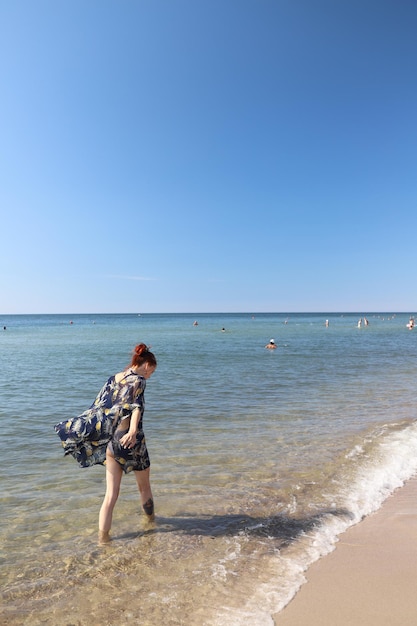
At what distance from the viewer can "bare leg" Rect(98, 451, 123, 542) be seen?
16.2ft

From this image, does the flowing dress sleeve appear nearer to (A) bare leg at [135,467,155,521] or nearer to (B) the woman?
(B) the woman

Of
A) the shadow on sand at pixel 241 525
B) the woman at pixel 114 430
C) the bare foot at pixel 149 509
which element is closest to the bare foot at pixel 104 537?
the woman at pixel 114 430

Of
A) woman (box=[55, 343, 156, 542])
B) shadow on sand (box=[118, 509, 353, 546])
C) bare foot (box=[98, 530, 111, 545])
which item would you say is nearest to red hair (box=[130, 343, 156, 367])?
woman (box=[55, 343, 156, 542])

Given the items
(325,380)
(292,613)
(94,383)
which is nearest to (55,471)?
(292,613)

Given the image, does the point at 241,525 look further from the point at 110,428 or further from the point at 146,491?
the point at 110,428

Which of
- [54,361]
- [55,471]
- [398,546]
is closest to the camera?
[398,546]

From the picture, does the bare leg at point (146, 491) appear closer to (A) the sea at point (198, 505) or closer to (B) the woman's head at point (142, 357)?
(A) the sea at point (198, 505)

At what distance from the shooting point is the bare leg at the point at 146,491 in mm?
5184

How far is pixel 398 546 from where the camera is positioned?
4746 millimetres

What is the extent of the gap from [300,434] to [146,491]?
17.3 feet

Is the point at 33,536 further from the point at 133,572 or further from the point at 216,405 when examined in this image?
the point at 216,405

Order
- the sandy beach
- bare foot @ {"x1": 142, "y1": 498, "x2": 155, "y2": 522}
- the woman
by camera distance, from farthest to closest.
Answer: bare foot @ {"x1": 142, "y1": 498, "x2": 155, "y2": 522}, the woman, the sandy beach

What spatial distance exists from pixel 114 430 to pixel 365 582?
3047 millimetres

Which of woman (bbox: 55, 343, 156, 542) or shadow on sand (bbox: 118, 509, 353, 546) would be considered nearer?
woman (bbox: 55, 343, 156, 542)
